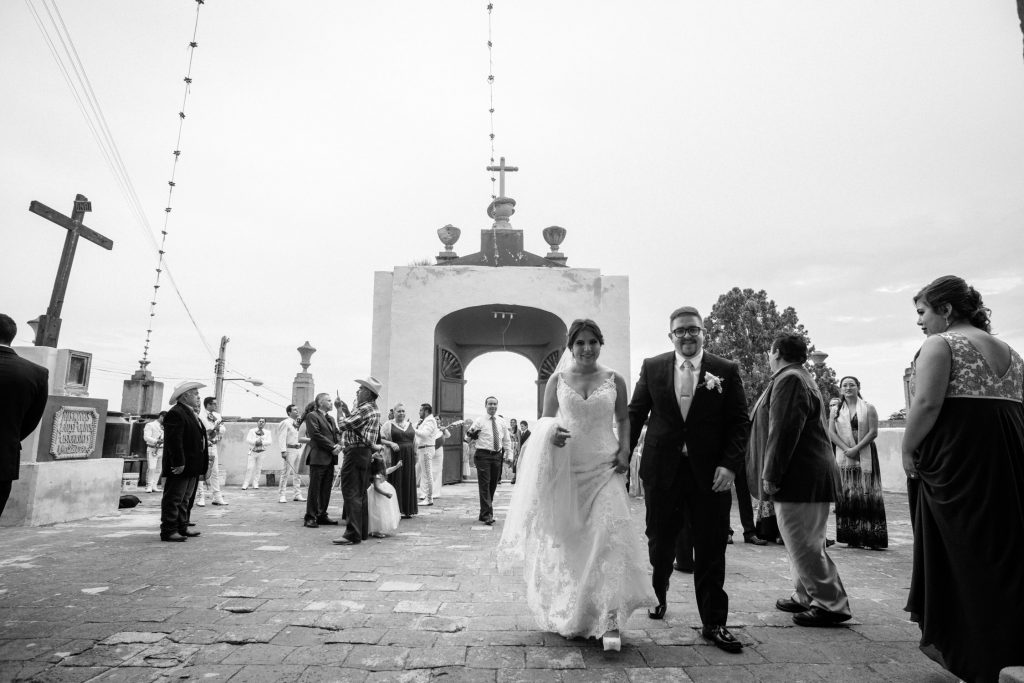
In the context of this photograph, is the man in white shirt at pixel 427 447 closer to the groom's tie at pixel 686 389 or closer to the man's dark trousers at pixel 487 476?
the man's dark trousers at pixel 487 476

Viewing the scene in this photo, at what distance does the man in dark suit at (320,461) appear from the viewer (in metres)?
8.12

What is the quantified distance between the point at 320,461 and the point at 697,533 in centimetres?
617

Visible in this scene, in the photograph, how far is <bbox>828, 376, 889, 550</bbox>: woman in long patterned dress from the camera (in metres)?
6.38

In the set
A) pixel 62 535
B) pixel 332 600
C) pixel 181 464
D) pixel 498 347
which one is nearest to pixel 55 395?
pixel 62 535

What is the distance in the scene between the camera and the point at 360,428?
689 cm

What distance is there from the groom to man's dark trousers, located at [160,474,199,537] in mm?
5725

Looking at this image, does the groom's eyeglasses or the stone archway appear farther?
the stone archway

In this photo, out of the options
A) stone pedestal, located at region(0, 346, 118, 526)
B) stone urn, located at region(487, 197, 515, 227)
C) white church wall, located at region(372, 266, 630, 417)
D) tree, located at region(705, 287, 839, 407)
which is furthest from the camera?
tree, located at region(705, 287, 839, 407)

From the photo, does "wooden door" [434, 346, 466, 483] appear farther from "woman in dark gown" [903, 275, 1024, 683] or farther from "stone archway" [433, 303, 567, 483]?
"woman in dark gown" [903, 275, 1024, 683]

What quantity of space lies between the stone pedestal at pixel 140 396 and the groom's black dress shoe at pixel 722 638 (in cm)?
1870

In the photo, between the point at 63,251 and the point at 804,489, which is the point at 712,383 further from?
the point at 63,251

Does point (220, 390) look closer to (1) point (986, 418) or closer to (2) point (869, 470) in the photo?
(2) point (869, 470)

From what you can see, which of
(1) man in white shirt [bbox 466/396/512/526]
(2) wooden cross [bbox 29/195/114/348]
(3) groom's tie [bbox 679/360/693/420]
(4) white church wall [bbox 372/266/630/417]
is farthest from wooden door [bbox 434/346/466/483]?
(3) groom's tie [bbox 679/360/693/420]

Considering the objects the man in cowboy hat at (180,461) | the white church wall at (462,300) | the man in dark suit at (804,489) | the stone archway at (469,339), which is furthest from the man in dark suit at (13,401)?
the stone archway at (469,339)
